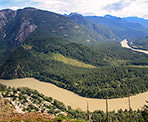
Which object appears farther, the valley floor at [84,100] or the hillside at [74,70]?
the hillside at [74,70]

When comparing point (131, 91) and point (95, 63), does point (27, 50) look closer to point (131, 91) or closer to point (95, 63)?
point (95, 63)

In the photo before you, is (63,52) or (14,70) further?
(63,52)

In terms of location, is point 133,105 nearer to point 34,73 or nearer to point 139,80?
point 139,80

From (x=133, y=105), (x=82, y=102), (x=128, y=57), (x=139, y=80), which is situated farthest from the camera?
(x=128, y=57)

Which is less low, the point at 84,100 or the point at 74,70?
the point at 74,70

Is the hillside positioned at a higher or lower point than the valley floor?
higher

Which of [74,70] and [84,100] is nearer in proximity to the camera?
[84,100]

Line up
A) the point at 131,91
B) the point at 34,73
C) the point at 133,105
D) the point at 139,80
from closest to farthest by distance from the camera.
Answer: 1. the point at 133,105
2. the point at 131,91
3. the point at 139,80
4. the point at 34,73

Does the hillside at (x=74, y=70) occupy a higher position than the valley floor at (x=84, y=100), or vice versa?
the hillside at (x=74, y=70)

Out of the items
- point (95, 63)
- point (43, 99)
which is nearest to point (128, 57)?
point (95, 63)

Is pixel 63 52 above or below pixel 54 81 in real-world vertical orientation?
above

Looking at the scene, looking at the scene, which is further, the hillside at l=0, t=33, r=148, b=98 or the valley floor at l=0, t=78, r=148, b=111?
the hillside at l=0, t=33, r=148, b=98
